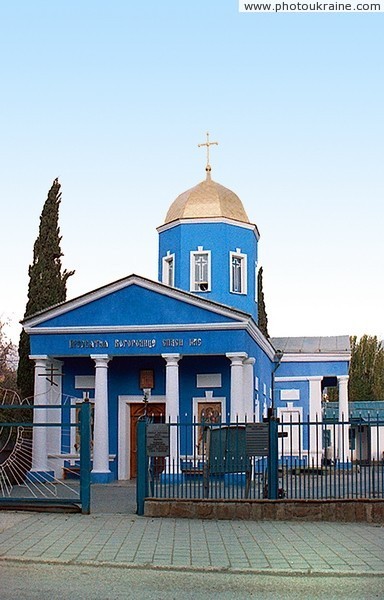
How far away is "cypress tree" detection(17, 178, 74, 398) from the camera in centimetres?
2861

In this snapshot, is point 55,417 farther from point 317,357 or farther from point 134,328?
point 317,357

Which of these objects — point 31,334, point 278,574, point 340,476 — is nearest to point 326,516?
point 340,476

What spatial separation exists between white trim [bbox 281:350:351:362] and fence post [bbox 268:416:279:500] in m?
18.6

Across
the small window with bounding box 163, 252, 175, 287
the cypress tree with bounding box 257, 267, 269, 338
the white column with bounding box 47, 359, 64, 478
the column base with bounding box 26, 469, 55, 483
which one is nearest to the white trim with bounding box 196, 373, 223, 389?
the white column with bounding box 47, 359, 64, 478

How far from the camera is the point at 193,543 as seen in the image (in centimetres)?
1166

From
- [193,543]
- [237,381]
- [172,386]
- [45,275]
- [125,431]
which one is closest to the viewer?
[193,543]

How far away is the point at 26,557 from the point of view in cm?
1051

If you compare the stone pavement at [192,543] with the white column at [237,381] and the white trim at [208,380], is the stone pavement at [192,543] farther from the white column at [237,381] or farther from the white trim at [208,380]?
the white trim at [208,380]

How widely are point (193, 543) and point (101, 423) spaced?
465 inches

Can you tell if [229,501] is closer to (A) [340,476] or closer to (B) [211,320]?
(A) [340,476]

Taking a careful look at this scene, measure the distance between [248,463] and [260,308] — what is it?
2360 cm

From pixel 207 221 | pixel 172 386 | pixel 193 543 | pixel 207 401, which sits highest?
pixel 207 221

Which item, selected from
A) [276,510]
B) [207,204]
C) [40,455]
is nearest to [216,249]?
[207,204]

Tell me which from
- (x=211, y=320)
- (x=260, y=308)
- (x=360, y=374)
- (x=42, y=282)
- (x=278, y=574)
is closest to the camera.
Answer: (x=278, y=574)
